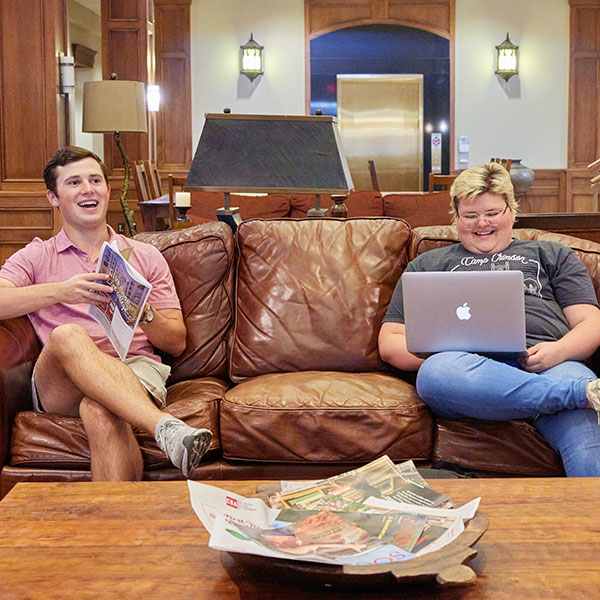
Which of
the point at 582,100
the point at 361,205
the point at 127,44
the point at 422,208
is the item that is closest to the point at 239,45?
the point at 127,44

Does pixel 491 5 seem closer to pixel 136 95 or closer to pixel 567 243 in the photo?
pixel 136 95

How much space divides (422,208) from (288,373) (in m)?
2.31

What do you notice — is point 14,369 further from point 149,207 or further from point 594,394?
point 149,207

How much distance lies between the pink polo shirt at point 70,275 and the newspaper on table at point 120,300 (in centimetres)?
18

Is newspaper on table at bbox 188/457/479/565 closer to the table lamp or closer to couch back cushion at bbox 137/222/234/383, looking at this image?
couch back cushion at bbox 137/222/234/383

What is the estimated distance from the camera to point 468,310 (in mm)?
2336

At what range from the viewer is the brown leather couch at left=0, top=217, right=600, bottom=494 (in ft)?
7.72

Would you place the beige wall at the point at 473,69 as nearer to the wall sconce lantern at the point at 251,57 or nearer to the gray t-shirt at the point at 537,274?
the wall sconce lantern at the point at 251,57

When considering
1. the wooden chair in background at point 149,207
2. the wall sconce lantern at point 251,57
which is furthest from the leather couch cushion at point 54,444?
the wall sconce lantern at point 251,57

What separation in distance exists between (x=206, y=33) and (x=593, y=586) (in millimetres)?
9560

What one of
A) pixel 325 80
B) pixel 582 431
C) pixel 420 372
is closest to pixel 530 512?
pixel 582 431

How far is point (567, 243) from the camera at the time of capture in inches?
113

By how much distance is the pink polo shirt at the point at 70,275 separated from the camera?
2566mm

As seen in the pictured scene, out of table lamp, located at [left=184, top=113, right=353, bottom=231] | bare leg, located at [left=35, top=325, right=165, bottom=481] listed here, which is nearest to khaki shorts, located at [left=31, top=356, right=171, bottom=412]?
bare leg, located at [left=35, top=325, right=165, bottom=481]
